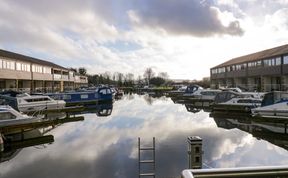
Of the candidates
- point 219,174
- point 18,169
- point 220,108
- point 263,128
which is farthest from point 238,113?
point 219,174

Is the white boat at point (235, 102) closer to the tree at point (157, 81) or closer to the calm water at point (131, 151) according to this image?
the calm water at point (131, 151)

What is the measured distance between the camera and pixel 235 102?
29.6m

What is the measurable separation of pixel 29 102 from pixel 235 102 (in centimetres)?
2174

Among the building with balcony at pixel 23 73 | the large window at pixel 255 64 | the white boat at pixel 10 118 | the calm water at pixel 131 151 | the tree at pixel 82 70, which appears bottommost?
the calm water at pixel 131 151

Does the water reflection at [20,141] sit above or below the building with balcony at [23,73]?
below

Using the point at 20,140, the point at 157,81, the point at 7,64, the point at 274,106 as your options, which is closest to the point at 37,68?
the point at 7,64

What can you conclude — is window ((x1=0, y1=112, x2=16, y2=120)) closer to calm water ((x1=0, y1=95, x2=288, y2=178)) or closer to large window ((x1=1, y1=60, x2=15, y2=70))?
calm water ((x1=0, y1=95, x2=288, y2=178))

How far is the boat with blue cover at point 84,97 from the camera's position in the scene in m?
36.4

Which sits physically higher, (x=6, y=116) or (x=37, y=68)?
(x=37, y=68)

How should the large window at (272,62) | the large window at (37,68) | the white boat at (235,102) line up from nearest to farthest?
the white boat at (235,102) < the large window at (272,62) < the large window at (37,68)

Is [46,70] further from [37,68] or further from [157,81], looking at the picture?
[157,81]

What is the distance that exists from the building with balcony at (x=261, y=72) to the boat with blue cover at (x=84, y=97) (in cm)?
2651

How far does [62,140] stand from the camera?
1631cm

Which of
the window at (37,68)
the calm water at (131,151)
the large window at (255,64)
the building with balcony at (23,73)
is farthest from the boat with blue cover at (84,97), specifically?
the large window at (255,64)
